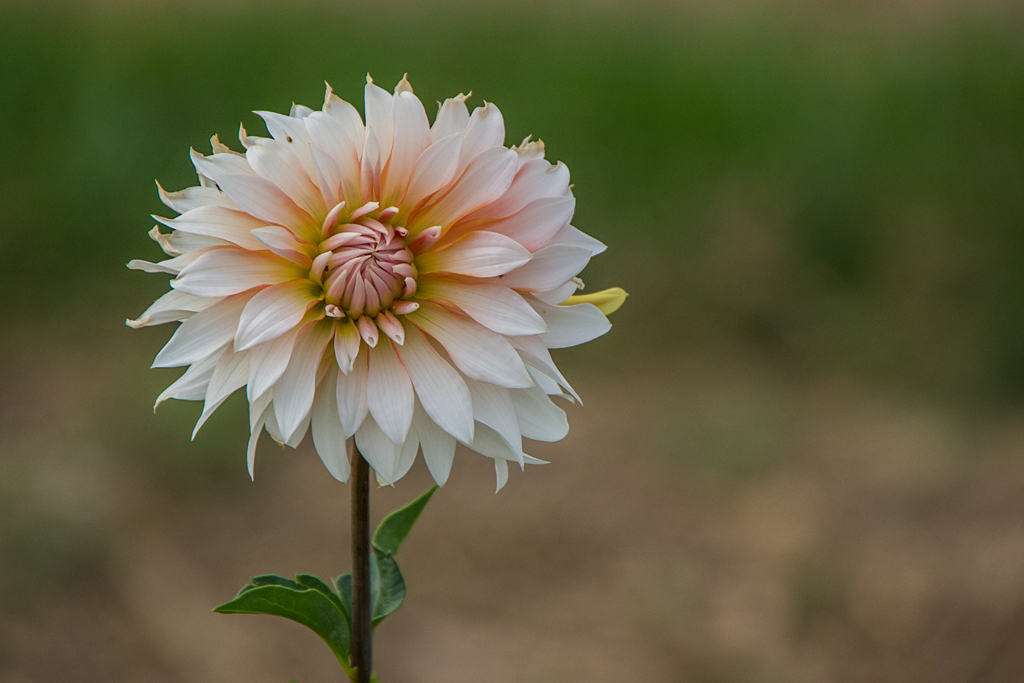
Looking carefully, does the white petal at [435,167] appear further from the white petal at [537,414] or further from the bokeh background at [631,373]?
the bokeh background at [631,373]

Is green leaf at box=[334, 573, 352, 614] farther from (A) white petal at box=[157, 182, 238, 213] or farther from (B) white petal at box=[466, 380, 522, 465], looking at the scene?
(A) white petal at box=[157, 182, 238, 213]

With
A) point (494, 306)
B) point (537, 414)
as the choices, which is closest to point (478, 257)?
point (494, 306)

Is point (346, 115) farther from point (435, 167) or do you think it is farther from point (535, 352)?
point (535, 352)

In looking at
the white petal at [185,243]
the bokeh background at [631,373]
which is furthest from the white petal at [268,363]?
the bokeh background at [631,373]

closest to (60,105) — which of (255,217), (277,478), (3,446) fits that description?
(3,446)

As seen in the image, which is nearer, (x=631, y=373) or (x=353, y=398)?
(x=353, y=398)

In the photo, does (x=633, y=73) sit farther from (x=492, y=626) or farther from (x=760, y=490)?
(x=492, y=626)
